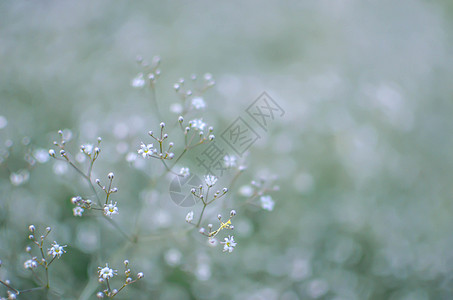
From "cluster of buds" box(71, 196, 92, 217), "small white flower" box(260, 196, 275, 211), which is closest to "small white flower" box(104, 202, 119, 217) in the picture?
"cluster of buds" box(71, 196, 92, 217)

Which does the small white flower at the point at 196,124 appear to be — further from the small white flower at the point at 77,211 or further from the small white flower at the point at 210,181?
the small white flower at the point at 77,211

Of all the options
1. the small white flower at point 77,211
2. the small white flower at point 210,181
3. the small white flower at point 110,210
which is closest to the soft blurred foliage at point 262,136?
the small white flower at point 77,211

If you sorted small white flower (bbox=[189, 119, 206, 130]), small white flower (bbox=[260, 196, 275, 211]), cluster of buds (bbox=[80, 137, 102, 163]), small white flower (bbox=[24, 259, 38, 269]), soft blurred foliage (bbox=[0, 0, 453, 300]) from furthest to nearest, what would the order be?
soft blurred foliage (bbox=[0, 0, 453, 300]), small white flower (bbox=[260, 196, 275, 211]), small white flower (bbox=[189, 119, 206, 130]), cluster of buds (bbox=[80, 137, 102, 163]), small white flower (bbox=[24, 259, 38, 269])

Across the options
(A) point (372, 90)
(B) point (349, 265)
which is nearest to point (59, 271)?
(B) point (349, 265)

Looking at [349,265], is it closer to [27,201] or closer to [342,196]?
[342,196]

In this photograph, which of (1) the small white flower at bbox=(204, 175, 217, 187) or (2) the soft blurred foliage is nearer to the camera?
(1) the small white flower at bbox=(204, 175, 217, 187)

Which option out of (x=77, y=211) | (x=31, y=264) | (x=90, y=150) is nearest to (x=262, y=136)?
(x=90, y=150)

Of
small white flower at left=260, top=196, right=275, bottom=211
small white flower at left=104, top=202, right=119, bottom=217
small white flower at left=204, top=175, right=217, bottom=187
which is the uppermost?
small white flower at left=104, top=202, right=119, bottom=217

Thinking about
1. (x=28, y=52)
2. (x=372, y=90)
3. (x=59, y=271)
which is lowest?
(x=59, y=271)

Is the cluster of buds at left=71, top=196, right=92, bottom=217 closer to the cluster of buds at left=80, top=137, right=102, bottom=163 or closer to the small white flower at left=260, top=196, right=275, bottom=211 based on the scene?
the cluster of buds at left=80, top=137, right=102, bottom=163
